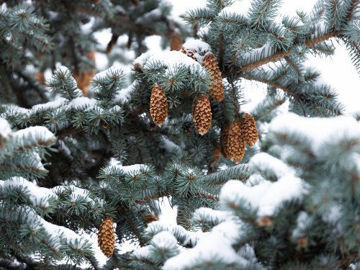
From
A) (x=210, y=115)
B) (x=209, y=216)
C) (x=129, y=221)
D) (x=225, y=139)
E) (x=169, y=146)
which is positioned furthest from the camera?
(x=169, y=146)

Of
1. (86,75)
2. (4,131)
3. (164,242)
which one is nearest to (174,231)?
(164,242)

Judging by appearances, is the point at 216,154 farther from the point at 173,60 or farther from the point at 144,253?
the point at 144,253

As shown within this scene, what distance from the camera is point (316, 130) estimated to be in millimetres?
1282

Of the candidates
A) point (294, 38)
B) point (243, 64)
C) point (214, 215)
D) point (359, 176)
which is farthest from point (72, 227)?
point (359, 176)

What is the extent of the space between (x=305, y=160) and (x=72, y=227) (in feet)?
4.68

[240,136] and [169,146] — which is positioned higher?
[169,146]

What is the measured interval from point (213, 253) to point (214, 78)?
1.21 m

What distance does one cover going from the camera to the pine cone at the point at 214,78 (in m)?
2.38

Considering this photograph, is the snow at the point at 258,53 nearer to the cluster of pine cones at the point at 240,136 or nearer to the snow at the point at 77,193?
the cluster of pine cones at the point at 240,136

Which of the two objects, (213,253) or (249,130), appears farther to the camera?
(249,130)

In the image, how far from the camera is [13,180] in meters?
2.00

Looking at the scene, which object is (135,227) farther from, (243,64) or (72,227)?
(243,64)

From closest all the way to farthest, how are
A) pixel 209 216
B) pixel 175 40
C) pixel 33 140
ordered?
pixel 33 140 → pixel 209 216 → pixel 175 40

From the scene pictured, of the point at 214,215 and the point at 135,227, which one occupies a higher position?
the point at 135,227
